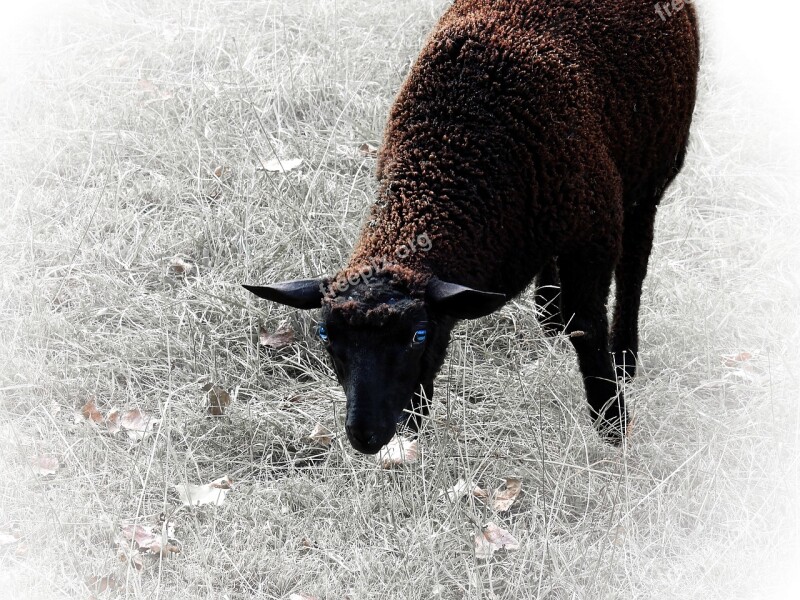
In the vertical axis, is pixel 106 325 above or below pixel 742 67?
below

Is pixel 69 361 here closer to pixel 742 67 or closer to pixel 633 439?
pixel 633 439

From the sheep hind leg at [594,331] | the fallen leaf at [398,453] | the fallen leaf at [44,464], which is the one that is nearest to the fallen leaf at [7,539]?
the fallen leaf at [44,464]

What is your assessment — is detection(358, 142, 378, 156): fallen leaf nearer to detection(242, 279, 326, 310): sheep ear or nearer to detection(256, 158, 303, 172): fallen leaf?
detection(256, 158, 303, 172): fallen leaf

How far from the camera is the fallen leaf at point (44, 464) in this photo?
13.8 feet

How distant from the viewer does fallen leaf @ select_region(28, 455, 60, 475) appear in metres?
4.20

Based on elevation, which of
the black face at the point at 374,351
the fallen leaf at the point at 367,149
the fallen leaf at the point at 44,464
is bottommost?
the fallen leaf at the point at 44,464

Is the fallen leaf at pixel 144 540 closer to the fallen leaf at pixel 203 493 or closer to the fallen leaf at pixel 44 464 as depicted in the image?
the fallen leaf at pixel 203 493

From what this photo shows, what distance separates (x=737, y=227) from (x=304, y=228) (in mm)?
2916

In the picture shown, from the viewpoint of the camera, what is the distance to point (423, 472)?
3.84 meters

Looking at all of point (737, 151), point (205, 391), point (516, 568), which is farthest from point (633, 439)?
point (737, 151)

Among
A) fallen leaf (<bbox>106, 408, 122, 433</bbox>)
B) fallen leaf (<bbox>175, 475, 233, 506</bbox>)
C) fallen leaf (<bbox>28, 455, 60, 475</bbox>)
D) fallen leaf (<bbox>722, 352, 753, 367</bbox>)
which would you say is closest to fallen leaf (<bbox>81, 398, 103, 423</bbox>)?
fallen leaf (<bbox>106, 408, 122, 433</bbox>)

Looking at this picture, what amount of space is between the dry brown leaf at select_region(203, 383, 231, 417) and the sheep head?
107 centimetres

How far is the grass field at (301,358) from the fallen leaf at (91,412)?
59mm

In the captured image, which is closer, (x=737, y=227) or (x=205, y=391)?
(x=205, y=391)
